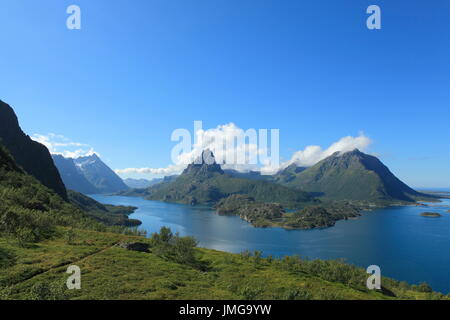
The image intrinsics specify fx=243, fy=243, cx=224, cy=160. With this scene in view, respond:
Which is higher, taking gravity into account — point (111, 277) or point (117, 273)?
point (111, 277)

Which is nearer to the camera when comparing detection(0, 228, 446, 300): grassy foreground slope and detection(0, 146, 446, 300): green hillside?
detection(0, 228, 446, 300): grassy foreground slope

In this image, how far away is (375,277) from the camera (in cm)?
7931

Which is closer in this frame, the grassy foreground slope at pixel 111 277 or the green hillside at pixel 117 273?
the grassy foreground slope at pixel 111 277

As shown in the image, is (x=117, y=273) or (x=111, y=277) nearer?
(x=111, y=277)

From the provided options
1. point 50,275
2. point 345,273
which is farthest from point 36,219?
point 345,273

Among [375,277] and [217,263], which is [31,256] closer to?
[217,263]
